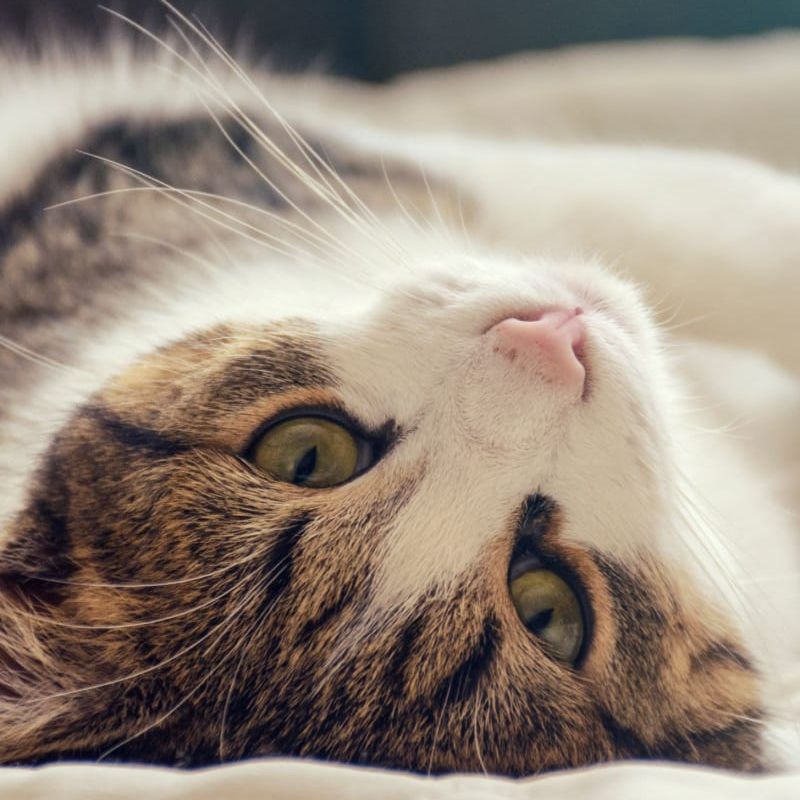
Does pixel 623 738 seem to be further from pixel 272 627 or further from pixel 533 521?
pixel 272 627

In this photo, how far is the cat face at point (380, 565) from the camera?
686 mm

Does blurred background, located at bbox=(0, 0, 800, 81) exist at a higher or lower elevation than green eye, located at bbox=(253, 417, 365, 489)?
higher

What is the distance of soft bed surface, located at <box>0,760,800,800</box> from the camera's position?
1.81ft

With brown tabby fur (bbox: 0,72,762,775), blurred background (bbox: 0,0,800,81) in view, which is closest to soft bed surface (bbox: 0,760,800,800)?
brown tabby fur (bbox: 0,72,762,775)

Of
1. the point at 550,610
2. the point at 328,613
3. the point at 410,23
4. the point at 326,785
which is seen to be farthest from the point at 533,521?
the point at 410,23

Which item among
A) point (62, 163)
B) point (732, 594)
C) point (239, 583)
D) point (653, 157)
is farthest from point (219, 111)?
point (732, 594)

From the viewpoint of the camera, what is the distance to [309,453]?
2.55 feet

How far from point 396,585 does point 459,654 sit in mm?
70

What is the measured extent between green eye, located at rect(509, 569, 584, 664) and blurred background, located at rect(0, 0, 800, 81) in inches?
49.5

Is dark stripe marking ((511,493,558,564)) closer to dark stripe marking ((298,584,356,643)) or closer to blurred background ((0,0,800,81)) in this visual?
dark stripe marking ((298,584,356,643))

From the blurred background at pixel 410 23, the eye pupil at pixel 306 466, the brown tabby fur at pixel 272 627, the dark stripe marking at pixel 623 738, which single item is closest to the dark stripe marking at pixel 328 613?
the brown tabby fur at pixel 272 627

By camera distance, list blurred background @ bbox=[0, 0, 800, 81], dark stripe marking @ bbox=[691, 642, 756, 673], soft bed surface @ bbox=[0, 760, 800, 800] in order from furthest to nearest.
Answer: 1. blurred background @ bbox=[0, 0, 800, 81]
2. dark stripe marking @ bbox=[691, 642, 756, 673]
3. soft bed surface @ bbox=[0, 760, 800, 800]

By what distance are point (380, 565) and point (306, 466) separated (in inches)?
4.4

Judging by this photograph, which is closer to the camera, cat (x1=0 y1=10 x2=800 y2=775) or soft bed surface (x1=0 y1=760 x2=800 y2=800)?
soft bed surface (x1=0 y1=760 x2=800 y2=800)
